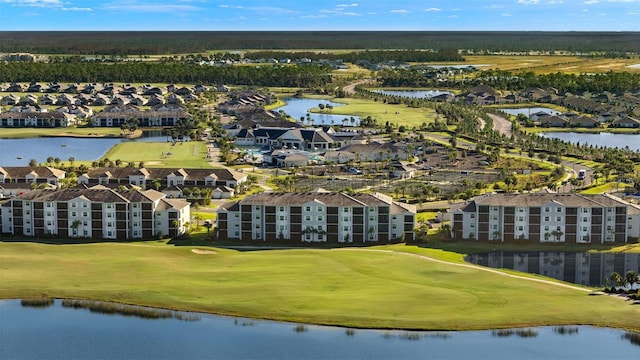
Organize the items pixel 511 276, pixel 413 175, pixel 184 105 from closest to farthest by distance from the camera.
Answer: pixel 511 276 → pixel 413 175 → pixel 184 105

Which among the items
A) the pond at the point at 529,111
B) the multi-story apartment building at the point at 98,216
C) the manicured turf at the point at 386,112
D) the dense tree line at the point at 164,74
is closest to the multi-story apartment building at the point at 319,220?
the multi-story apartment building at the point at 98,216

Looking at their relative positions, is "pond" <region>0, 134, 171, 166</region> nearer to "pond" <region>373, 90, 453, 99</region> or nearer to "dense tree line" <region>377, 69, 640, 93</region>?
"pond" <region>373, 90, 453, 99</region>

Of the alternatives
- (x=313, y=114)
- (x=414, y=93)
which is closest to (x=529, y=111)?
(x=414, y=93)

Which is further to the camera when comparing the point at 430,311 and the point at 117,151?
the point at 117,151

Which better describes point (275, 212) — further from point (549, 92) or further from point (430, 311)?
point (549, 92)

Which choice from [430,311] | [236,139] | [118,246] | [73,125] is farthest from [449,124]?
[430,311]

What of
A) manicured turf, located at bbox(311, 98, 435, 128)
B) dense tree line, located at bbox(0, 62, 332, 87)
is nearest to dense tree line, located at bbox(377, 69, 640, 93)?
dense tree line, located at bbox(0, 62, 332, 87)

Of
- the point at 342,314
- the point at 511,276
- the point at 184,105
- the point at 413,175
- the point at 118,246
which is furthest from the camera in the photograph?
the point at 184,105
